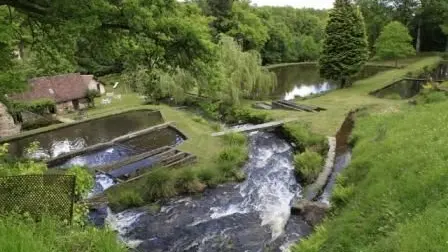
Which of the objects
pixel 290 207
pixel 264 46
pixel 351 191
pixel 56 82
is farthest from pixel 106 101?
pixel 264 46

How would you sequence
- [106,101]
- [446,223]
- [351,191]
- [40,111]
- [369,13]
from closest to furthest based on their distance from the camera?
[446,223]
[351,191]
[40,111]
[106,101]
[369,13]

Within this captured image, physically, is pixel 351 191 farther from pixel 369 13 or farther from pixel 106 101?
pixel 369 13

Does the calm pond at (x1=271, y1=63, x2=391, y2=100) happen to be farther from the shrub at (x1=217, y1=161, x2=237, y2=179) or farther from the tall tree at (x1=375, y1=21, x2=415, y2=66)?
the shrub at (x1=217, y1=161, x2=237, y2=179)

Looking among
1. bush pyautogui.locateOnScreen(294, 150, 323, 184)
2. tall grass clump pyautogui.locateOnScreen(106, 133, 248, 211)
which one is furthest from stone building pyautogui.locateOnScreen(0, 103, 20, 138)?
bush pyautogui.locateOnScreen(294, 150, 323, 184)

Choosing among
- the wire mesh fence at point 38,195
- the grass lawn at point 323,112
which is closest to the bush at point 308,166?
the grass lawn at point 323,112

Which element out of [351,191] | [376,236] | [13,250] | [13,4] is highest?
[13,4]

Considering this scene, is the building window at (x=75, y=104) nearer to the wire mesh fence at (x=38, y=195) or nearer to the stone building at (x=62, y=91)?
the stone building at (x=62, y=91)

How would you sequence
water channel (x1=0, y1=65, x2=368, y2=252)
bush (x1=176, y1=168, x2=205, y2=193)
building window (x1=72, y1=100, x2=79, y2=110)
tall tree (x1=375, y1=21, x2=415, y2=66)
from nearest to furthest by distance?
water channel (x1=0, y1=65, x2=368, y2=252)
bush (x1=176, y1=168, x2=205, y2=193)
building window (x1=72, y1=100, x2=79, y2=110)
tall tree (x1=375, y1=21, x2=415, y2=66)
